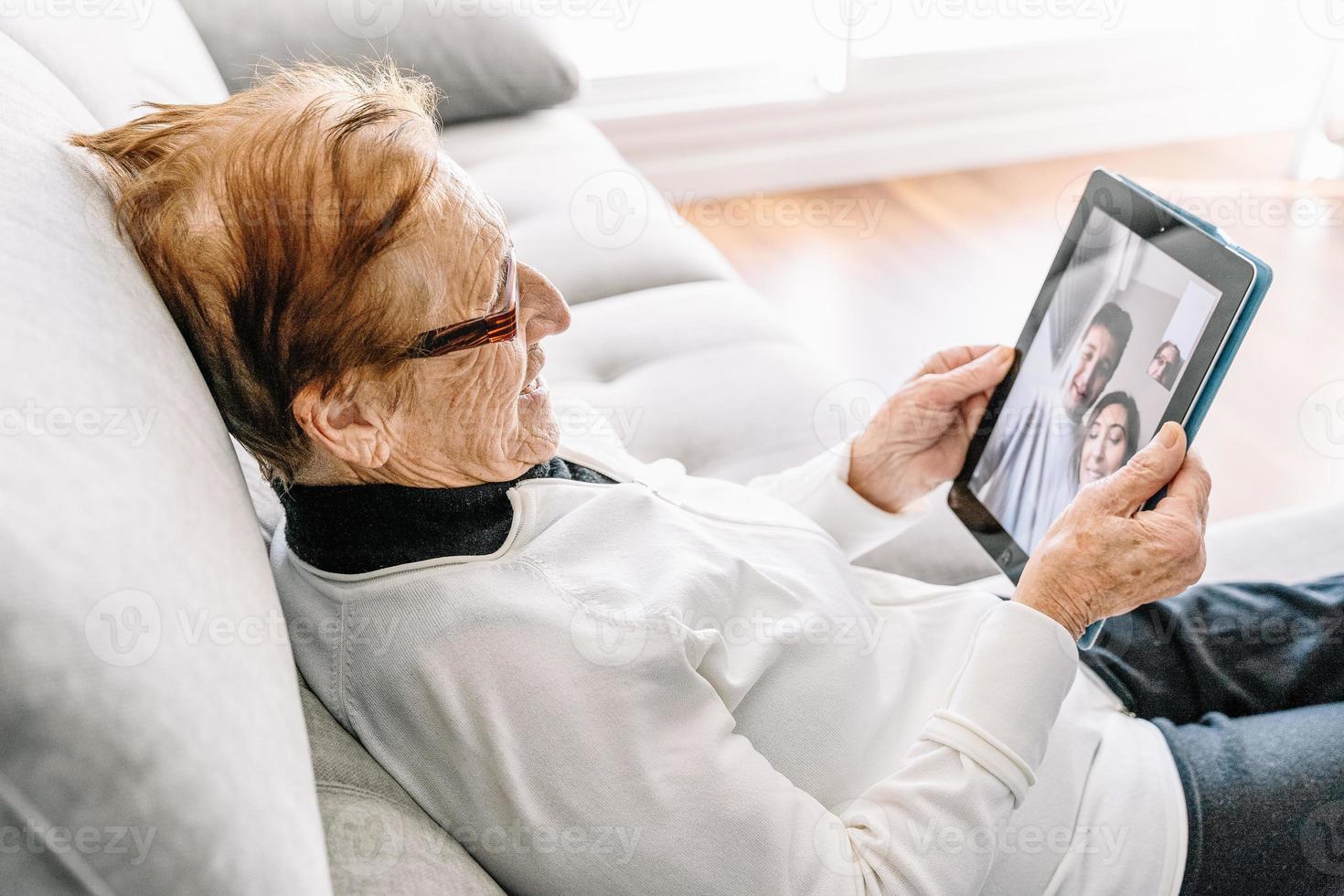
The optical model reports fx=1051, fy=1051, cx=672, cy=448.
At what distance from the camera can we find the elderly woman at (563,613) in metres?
0.78

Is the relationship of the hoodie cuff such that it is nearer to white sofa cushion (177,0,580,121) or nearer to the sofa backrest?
the sofa backrest

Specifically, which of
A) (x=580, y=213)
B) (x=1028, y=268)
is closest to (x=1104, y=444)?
(x=580, y=213)

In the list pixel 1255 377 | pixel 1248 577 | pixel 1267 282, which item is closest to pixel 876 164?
pixel 1255 377

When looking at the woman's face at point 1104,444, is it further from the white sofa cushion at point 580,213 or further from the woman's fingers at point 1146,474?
the white sofa cushion at point 580,213

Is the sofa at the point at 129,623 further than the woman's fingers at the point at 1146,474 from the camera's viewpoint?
No

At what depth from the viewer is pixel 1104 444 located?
1059mm

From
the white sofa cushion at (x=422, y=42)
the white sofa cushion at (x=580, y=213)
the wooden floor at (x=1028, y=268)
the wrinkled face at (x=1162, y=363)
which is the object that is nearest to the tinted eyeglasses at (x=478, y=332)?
the wrinkled face at (x=1162, y=363)

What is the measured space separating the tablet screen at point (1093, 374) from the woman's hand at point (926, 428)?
0.13 ft

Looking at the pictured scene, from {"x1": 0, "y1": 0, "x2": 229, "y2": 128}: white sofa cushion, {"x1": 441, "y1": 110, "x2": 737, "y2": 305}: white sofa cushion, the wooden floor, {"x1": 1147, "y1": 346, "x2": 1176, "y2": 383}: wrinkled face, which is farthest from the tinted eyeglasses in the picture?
the wooden floor

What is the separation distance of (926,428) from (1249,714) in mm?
452

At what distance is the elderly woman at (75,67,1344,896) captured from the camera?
2.56 feet

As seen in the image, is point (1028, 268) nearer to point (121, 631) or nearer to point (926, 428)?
point (926, 428)

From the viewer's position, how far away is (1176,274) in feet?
3.21

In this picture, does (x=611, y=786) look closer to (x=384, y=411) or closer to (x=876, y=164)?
(x=384, y=411)
